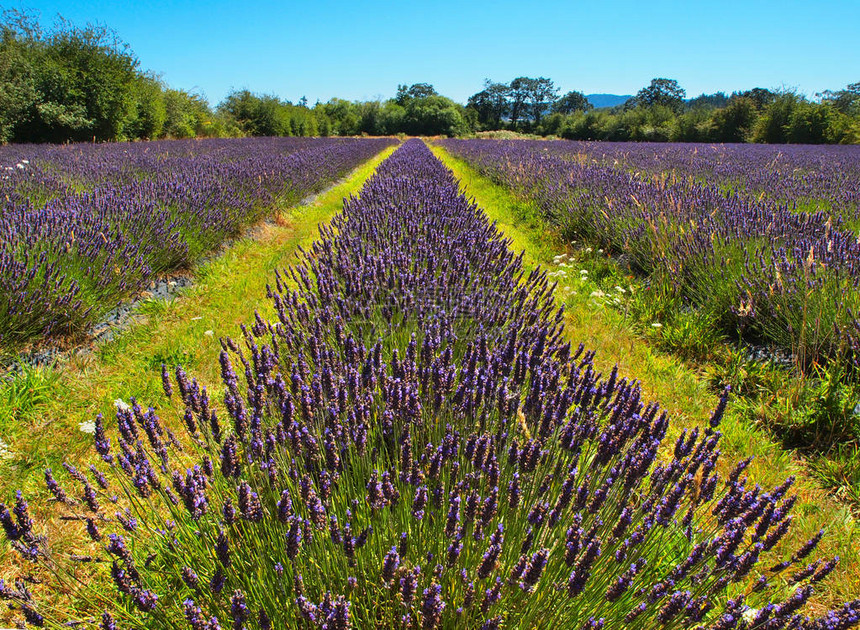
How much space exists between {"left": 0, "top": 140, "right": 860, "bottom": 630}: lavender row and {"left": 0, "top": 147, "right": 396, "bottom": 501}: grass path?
0.95ft

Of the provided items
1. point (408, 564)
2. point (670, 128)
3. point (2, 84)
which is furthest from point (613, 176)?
point (670, 128)

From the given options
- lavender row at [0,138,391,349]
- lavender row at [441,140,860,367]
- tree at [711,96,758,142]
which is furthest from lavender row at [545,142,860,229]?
tree at [711,96,758,142]

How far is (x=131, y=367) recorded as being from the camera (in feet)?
9.85

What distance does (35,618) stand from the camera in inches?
36.2

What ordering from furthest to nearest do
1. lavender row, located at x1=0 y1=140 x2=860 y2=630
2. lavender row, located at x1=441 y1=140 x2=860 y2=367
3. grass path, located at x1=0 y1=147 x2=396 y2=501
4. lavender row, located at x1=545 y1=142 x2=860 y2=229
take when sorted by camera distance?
lavender row, located at x1=545 y1=142 x2=860 y2=229 < lavender row, located at x1=441 y1=140 x2=860 y2=367 < grass path, located at x1=0 y1=147 x2=396 y2=501 < lavender row, located at x1=0 y1=140 x2=860 y2=630

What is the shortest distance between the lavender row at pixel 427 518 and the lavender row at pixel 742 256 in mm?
1730

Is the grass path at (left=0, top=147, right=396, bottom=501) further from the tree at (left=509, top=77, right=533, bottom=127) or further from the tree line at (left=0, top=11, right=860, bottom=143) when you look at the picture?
the tree at (left=509, top=77, right=533, bottom=127)

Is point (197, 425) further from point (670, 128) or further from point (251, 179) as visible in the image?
point (670, 128)

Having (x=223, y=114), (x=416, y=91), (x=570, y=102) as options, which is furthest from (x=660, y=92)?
(x=223, y=114)

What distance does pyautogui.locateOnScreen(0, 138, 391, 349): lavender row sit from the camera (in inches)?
117

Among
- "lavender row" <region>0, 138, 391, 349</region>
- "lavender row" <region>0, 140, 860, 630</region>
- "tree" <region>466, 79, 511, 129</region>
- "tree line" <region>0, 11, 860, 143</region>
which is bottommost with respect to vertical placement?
"lavender row" <region>0, 140, 860, 630</region>

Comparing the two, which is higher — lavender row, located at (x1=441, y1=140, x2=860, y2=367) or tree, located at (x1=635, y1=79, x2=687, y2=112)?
tree, located at (x1=635, y1=79, x2=687, y2=112)

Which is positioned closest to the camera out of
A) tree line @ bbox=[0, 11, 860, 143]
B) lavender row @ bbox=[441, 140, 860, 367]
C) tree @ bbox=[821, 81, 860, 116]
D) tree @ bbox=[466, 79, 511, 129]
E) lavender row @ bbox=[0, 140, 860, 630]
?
lavender row @ bbox=[0, 140, 860, 630]

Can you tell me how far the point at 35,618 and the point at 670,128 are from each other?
44.3 meters
